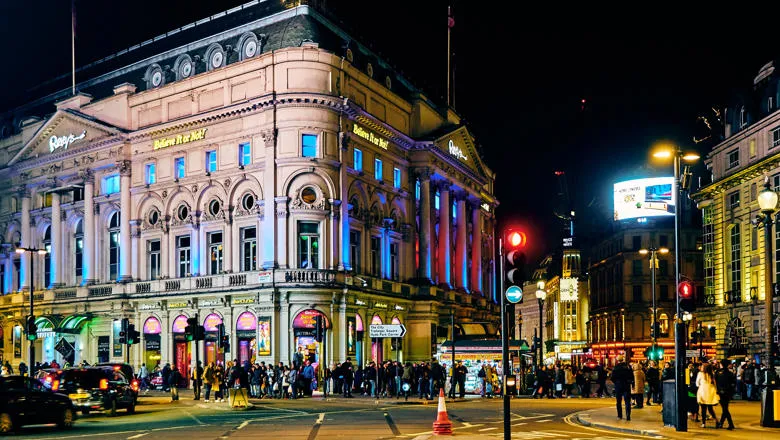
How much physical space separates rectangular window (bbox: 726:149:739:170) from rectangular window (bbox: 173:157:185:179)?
40.1 metres

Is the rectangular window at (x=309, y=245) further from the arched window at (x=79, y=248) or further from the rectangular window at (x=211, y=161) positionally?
the arched window at (x=79, y=248)

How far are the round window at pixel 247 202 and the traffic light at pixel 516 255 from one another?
138ft

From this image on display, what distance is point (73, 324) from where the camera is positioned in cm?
6812

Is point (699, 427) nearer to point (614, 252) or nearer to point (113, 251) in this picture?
point (113, 251)

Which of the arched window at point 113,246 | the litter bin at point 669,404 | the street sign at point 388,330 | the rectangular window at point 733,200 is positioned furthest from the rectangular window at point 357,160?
the litter bin at point 669,404

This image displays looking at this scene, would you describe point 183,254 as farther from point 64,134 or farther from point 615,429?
point 615,429

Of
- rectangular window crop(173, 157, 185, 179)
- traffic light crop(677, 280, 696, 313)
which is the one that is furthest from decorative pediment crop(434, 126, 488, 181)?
traffic light crop(677, 280, 696, 313)

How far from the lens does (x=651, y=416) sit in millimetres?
31281

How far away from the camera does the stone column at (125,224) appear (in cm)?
6531

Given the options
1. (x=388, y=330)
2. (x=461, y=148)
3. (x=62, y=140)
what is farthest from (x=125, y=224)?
(x=461, y=148)

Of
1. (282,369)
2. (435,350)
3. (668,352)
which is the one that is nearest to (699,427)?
(282,369)

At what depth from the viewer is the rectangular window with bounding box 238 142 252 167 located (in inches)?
2339

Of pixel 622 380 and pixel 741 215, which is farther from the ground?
pixel 741 215

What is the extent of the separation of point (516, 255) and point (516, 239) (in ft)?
1.00
